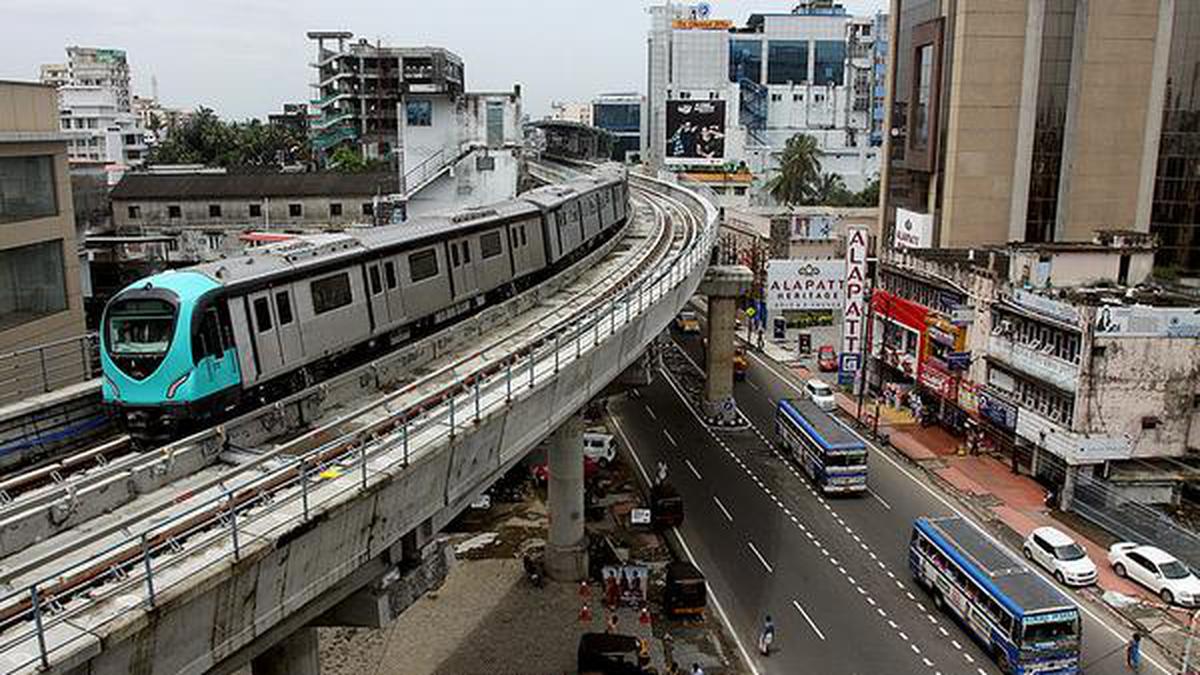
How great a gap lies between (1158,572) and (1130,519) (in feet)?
13.9

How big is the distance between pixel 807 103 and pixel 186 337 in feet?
464

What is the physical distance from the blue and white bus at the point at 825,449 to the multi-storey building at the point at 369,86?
50.7 meters

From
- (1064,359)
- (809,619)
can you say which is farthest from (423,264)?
(1064,359)

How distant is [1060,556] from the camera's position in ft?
97.5

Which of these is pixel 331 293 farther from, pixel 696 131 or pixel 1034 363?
pixel 696 131

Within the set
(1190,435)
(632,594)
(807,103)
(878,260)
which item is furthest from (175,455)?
(807,103)

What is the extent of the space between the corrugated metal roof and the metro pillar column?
2554 centimetres

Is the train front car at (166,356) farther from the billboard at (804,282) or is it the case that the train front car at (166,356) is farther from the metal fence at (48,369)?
the billboard at (804,282)

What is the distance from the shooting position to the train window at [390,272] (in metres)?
24.9

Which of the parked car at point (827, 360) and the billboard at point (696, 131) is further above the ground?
the billboard at point (696, 131)

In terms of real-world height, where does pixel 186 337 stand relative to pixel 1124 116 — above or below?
below

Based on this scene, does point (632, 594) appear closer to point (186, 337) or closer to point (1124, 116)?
point (186, 337)

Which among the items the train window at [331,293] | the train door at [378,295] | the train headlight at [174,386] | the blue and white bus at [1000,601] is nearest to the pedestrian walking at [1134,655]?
the blue and white bus at [1000,601]

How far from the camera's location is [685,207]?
6506 centimetres
